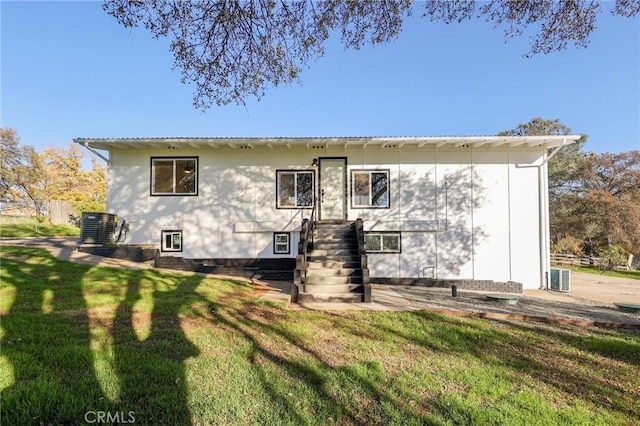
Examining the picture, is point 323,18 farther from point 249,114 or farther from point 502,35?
point 502,35

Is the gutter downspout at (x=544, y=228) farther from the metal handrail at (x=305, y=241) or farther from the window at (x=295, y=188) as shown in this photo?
the window at (x=295, y=188)

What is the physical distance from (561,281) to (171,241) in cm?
1235

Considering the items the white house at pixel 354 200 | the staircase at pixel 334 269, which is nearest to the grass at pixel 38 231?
the white house at pixel 354 200

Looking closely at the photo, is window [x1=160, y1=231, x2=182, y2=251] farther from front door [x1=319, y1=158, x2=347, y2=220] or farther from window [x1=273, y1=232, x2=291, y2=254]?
front door [x1=319, y1=158, x2=347, y2=220]

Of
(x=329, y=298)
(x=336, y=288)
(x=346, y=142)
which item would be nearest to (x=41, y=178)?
(x=346, y=142)

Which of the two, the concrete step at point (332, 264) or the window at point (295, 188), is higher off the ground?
the window at point (295, 188)

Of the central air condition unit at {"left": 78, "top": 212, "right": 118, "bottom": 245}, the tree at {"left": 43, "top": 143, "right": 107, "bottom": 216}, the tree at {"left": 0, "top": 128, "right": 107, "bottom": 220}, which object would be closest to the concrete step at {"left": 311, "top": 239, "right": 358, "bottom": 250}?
the central air condition unit at {"left": 78, "top": 212, "right": 118, "bottom": 245}

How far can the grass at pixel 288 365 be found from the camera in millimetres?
2523

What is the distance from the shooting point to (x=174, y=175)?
10.3 m

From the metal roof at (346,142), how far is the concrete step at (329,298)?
4.84m

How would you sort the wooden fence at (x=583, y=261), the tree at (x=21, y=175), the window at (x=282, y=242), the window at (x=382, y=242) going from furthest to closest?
the tree at (x=21, y=175), the wooden fence at (x=583, y=261), the window at (x=282, y=242), the window at (x=382, y=242)

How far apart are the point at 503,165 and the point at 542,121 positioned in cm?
2536

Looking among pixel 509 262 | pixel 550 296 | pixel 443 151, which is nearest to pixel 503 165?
pixel 443 151

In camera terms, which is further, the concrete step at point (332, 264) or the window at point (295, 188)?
the window at point (295, 188)
